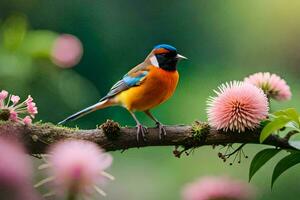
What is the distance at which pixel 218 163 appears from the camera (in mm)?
4086

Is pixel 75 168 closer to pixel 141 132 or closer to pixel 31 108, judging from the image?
pixel 31 108

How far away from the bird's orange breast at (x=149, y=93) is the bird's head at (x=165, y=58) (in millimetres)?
64

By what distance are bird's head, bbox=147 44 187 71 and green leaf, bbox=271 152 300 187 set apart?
720 mm

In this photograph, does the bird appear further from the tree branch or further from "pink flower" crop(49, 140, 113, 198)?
"pink flower" crop(49, 140, 113, 198)

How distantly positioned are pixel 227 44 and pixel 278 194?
3.24 metres

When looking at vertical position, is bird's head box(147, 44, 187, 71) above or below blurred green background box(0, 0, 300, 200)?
above

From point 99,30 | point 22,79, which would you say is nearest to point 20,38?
point 22,79

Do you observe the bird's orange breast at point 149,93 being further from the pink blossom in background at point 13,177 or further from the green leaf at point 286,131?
the pink blossom in background at point 13,177

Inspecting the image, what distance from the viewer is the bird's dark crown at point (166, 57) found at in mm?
1616

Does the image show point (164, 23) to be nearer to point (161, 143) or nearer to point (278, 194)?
point (278, 194)

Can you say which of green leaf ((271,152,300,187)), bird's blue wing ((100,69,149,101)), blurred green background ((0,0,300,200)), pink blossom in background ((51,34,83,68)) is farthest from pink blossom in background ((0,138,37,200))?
blurred green background ((0,0,300,200))

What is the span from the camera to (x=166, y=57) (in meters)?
1.65

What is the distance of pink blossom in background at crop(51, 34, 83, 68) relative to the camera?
224cm

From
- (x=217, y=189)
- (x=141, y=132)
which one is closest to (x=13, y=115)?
(x=141, y=132)
